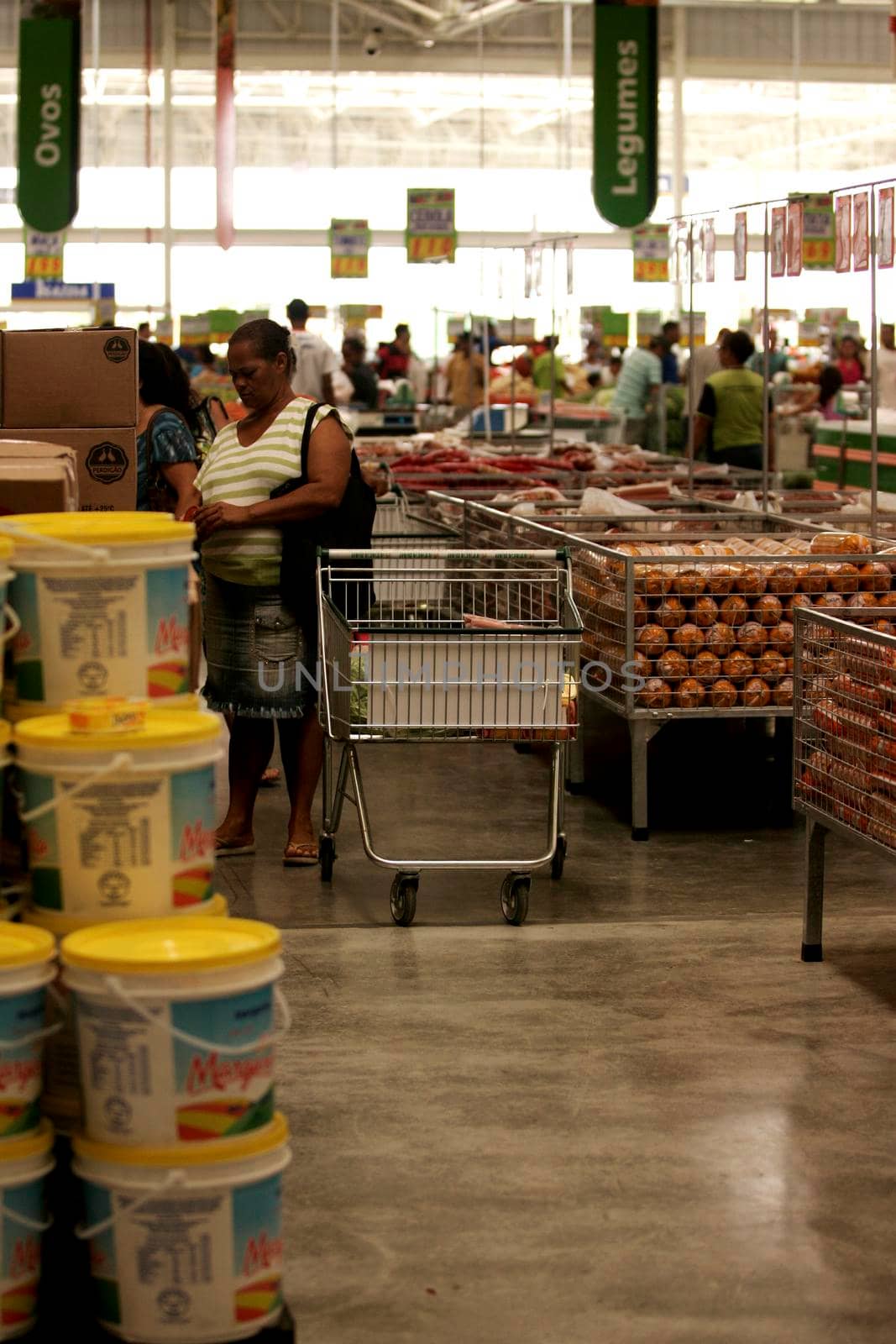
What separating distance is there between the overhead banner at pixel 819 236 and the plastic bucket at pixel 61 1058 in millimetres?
8875

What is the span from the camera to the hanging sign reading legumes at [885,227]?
7.04 m

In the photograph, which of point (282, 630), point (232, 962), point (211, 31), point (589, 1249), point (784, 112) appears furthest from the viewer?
point (784, 112)

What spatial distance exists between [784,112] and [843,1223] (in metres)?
28.1

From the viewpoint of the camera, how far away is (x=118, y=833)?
2.75 meters

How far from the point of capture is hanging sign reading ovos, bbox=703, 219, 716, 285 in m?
9.64

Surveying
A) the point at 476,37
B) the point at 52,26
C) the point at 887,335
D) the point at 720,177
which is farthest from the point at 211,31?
the point at 887,335

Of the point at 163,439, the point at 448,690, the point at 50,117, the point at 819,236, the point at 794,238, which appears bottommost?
the point at 448,690

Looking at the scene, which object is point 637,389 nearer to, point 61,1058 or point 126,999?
point 61,1058

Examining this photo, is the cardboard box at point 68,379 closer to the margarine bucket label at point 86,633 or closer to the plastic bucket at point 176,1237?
the margarine bucket label at point 86,633

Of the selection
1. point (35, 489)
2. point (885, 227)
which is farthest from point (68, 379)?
point (885, 227)

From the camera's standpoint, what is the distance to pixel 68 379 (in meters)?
5.34

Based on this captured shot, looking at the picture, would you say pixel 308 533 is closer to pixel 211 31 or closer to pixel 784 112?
pixel 211 31

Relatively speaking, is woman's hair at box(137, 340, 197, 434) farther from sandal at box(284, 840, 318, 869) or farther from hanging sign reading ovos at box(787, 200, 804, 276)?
hanging sign reading ovos at box(787, 200, 804, 276)

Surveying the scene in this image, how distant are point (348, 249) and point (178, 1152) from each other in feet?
62.2
